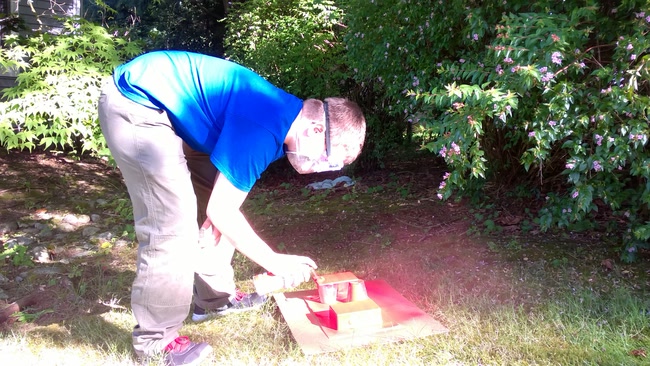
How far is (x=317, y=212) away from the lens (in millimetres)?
5547

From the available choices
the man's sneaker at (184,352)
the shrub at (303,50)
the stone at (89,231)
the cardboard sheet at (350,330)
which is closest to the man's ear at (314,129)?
the cardboard sheet at (350,330)

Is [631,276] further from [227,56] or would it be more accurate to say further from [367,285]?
[227,56]

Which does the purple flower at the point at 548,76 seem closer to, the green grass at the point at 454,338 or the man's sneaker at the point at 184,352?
the green grass at the point at 454,338

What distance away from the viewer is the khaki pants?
229 centimetres

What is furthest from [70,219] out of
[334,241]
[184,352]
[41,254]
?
[184,352]

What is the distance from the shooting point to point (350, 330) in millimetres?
2752

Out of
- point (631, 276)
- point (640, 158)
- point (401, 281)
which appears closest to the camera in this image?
point (640, 158)

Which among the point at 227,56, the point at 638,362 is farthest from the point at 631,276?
the point at 227,56

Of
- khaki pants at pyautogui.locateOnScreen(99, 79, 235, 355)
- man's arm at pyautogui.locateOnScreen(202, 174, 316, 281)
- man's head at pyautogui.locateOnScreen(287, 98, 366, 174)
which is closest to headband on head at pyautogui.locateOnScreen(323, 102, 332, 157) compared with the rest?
man's head at pyautogui.locateOnScreen(287, 98, 366, 174)

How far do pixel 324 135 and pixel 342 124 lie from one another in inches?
3.4

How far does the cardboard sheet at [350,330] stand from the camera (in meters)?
2.65

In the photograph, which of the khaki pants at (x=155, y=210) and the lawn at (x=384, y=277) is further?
the lawn at (x=384, y=277)

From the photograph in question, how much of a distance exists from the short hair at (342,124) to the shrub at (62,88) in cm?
275

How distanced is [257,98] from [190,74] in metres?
0.35
